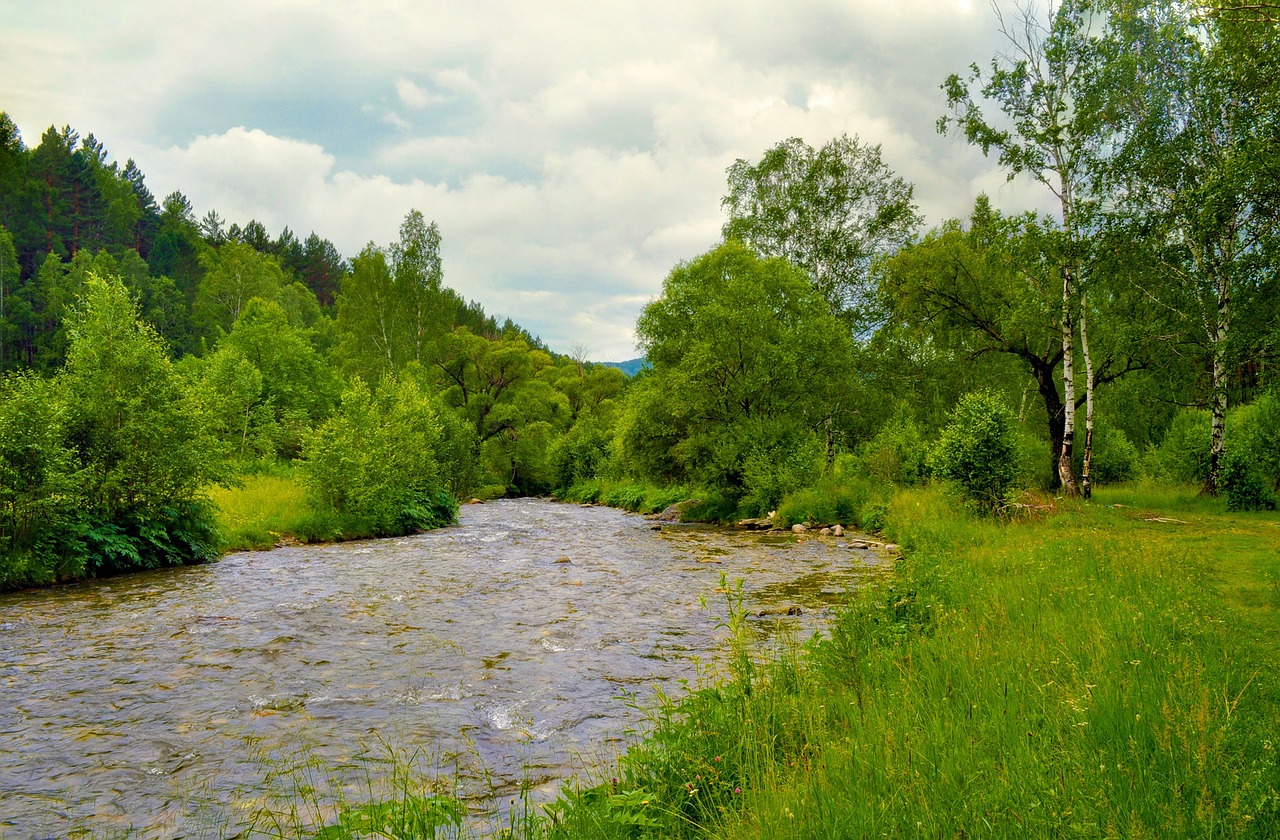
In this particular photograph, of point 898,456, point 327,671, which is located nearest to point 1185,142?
point 898,456

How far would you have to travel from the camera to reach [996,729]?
4637 mm

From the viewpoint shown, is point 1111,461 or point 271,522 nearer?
point 271,522

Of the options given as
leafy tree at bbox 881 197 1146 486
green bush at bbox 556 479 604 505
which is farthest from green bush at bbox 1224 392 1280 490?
green bush at bbox 556 479 604 505

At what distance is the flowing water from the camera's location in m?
6.33

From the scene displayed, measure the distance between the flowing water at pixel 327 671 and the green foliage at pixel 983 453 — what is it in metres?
3.92

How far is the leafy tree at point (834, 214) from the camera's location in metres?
36.5

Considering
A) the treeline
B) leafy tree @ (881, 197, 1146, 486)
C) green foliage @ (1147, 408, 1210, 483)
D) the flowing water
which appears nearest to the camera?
the flowing water

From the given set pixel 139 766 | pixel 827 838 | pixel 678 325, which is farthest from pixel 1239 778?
pixel 678 325

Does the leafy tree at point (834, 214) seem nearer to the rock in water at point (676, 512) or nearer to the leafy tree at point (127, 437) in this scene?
the rock in water at point (676, 512)

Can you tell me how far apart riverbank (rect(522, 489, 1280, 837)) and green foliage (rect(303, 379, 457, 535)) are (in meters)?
21.8

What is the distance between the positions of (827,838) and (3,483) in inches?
699

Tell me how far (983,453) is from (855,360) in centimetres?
1495

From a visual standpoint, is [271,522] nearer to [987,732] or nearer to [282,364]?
[987,732]

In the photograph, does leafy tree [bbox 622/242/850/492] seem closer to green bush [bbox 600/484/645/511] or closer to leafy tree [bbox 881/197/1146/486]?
leafy tree [bbox 881/197/1146/486]
